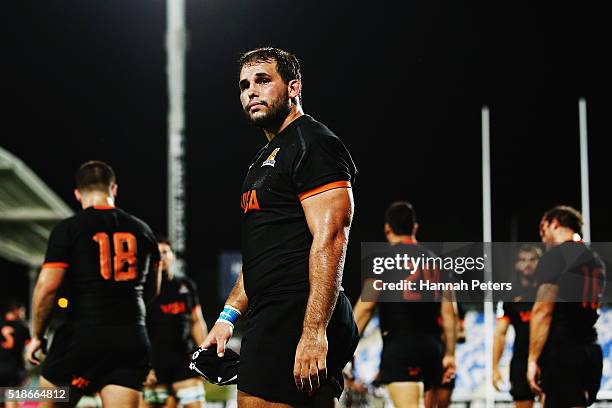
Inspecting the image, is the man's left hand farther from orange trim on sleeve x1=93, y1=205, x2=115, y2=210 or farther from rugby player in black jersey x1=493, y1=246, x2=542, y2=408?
rugby player in black jersey x1=493, y1=246, x2=542, y2=408

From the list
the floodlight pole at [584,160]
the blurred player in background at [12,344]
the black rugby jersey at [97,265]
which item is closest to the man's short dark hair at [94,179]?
the black rugby jersey at [97,265]

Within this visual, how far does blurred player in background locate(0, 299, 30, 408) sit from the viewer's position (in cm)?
927

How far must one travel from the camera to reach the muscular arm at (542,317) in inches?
207

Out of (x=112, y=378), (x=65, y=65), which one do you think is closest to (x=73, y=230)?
(x=112, y=378)

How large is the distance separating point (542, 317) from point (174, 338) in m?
3.69

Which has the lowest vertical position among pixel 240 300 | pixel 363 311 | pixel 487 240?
pixel 240 300

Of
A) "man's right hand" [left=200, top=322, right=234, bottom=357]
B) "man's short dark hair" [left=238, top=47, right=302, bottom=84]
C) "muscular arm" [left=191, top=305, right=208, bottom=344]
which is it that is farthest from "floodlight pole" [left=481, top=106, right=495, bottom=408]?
"man's short dark hair" [left=238, top=47, right=302, bottom=84]

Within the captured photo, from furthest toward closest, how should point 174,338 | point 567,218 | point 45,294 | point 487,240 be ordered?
1. point 487,240
2. point 174,338
3. point 567,218
4. point 45,294

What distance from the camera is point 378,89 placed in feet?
34.6

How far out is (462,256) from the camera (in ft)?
24.4

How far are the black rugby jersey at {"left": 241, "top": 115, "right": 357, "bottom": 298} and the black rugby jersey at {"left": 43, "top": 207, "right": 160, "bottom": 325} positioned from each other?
2090 millimetres

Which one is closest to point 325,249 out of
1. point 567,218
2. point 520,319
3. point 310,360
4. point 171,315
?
point 310,360

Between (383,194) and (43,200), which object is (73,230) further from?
(383,194)

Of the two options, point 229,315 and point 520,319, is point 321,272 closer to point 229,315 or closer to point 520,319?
point 229,315
